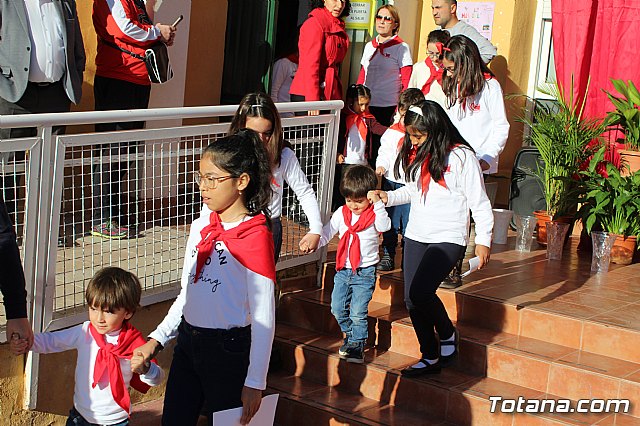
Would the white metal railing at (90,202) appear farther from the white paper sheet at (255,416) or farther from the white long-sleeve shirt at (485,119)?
the white paper sheet at (255,416)

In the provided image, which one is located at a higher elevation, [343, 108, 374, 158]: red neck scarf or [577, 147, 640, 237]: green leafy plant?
[343, 108, 374, 158]: red neck scarf

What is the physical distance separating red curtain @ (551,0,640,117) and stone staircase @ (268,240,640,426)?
2.83 metres

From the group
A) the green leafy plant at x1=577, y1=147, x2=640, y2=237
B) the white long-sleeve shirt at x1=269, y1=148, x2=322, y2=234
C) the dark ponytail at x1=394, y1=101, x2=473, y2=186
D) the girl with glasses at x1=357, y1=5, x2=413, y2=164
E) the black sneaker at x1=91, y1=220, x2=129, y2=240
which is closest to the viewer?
the black sneaker at x1=91, y1=220, x2=129, y2=240

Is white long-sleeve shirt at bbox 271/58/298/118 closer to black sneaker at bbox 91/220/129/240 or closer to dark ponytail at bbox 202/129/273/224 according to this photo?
black sneaker at bbox 91/220/129/240

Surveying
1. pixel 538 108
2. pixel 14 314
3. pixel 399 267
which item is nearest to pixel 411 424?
pixel 399 267

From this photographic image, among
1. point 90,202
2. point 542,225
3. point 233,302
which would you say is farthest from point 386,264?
point 233,302

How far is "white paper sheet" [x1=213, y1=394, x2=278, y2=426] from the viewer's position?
3604 millimetres

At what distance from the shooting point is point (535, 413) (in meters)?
5.53

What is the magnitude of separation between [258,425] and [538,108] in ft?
24.0

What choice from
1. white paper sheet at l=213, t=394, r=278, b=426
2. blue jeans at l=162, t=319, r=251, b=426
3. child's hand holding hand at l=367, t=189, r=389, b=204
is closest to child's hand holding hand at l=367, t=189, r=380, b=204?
child's hand holding hand at l=367, t=189, r=389, b=204

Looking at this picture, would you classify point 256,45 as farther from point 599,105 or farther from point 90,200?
point 90,200

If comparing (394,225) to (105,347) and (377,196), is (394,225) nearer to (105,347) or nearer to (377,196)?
(377,196)

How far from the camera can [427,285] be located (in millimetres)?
5734

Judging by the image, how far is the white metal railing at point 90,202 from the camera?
498 centimetres
